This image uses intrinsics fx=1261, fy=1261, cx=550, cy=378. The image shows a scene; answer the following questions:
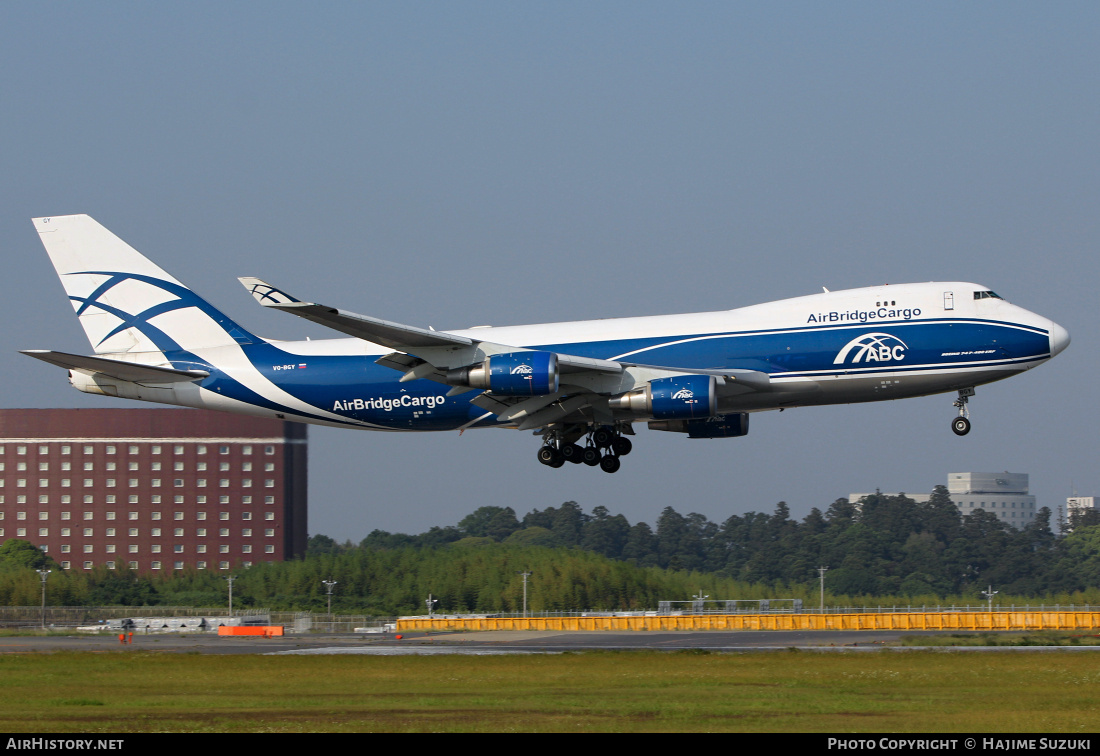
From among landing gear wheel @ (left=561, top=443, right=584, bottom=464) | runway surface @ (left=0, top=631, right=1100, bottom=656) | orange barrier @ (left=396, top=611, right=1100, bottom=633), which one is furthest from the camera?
orange barrier @ (left=396, top=611, right=1100, bottom=633)

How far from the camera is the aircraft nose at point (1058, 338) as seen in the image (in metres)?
40.8

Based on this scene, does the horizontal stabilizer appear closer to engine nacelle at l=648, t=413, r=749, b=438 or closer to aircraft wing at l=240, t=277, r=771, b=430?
aircraft wing at l=240, t=277, r=771, b=430

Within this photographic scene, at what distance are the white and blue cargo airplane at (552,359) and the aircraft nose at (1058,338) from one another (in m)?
0.06

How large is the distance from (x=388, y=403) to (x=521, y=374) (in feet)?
23.8

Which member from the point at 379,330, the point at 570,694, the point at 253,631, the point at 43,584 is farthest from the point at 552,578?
the point at 570,694

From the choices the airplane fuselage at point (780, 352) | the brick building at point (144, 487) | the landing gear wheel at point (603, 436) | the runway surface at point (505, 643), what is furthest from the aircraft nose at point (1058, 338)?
the brick building at point (144, 487)

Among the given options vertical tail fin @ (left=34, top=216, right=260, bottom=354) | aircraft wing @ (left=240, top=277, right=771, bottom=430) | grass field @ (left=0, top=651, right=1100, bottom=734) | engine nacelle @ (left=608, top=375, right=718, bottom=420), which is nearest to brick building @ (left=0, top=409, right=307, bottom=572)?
vertical tail fin @ (left=34, top=216, right=260, bottom=354)

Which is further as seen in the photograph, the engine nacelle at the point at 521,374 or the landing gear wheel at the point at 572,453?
the landing gear wheel at the point at 572,453

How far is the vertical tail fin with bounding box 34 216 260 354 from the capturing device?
4800 centimetres

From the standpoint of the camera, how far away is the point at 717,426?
46.1 meters

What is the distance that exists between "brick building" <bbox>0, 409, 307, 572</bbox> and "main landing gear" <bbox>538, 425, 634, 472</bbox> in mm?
93665

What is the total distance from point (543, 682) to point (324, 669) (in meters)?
9.55

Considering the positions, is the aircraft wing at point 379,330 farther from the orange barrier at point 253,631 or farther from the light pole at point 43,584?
the light pole at point 43,584

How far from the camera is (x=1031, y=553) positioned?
16712cm
